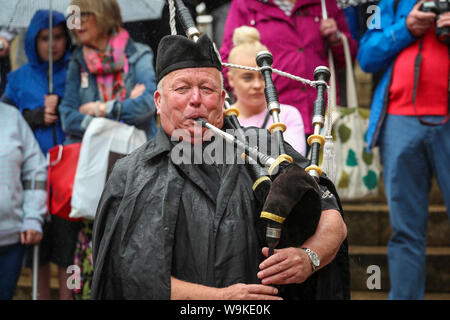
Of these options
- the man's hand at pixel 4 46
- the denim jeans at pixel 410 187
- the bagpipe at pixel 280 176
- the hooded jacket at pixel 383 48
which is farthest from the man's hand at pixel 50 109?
the denim jeans at pixel 410 187

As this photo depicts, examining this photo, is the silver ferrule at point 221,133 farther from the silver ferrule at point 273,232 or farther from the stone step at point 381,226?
the stone step at point 381,226

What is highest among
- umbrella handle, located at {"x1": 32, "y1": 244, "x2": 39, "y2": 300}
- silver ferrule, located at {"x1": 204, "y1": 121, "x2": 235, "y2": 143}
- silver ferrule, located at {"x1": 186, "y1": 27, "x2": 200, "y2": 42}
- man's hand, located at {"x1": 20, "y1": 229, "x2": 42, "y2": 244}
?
silver ferrule, located at {"x1": 186, "y1": 27, "x2": 200, "y2": 42}

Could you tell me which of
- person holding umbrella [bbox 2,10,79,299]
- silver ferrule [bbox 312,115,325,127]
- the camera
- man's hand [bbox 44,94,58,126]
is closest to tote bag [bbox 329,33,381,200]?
the camera

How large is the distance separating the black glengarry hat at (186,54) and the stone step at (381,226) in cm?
103

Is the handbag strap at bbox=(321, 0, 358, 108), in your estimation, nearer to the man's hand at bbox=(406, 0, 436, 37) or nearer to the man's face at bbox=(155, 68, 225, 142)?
the man's hand at bbox=(406, 0, 436, 37)

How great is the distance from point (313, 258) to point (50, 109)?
2141 mm

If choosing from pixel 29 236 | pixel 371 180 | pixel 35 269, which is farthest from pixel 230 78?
pixel 35 269

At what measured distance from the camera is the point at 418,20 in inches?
→ 109

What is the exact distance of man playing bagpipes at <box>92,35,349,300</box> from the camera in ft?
6.13

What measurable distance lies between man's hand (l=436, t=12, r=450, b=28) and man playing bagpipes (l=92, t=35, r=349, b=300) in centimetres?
118

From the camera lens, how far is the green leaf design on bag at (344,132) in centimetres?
314

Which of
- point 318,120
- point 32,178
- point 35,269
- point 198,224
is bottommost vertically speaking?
point 35,269

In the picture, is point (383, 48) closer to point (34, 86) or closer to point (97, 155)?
point (97, 155)
